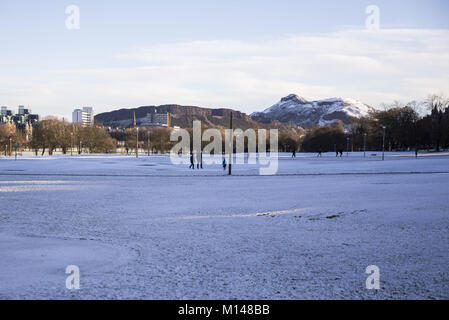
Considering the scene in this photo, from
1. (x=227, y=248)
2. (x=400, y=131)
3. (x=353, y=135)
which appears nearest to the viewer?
(x=227, y=248)

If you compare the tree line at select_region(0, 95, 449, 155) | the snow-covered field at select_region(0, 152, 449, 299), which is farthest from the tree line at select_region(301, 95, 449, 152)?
the snow-covered field at select_region(0, 152, 449, 299)

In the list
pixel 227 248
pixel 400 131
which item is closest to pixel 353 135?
pixel 400 131

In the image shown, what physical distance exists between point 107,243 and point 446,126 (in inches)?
3582

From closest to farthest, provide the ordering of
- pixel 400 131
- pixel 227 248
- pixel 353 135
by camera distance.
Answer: pixel 227 248
pixel 400 131
pixel 353 135

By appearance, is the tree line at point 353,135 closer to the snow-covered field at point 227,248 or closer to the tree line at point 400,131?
the tree line at point 400,131

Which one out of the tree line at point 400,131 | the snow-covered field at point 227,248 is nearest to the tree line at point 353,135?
the tree line at point 400,131

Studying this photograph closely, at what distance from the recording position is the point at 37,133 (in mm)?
114500

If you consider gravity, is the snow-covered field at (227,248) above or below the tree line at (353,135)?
below

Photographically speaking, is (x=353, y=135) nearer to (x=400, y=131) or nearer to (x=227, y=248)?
(x=400, y=131)

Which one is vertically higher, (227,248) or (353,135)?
(353,135)

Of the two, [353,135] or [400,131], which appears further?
[353,135]

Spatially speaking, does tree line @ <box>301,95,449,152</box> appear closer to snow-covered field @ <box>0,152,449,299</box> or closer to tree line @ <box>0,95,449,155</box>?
tree line @ <box>0,95,449,155</box>
